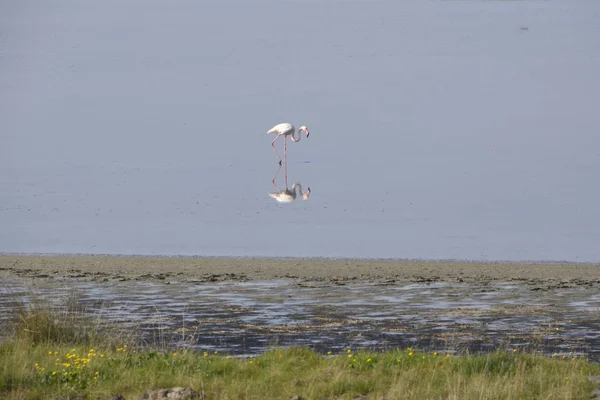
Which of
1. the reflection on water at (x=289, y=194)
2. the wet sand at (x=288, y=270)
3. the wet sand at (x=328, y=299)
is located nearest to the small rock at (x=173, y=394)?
the wet sand at (x=328, y=299)

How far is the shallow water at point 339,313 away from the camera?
15070mm

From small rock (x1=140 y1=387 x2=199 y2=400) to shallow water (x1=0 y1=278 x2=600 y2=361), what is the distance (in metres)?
2.77

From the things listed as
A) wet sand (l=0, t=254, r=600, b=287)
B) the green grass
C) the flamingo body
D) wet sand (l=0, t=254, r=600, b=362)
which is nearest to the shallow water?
wet sand (l=0, t=254, r=600, b=362)

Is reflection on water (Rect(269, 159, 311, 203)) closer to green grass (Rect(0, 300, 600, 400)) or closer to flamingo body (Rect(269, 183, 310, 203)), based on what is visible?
flamingo body (Rect(269, 183, 310, 203))

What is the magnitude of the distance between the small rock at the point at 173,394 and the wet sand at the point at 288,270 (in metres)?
13.4

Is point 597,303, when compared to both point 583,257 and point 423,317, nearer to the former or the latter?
point 423,317

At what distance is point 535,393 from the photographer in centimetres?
1105

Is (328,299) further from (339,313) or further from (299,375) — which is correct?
(299,375)

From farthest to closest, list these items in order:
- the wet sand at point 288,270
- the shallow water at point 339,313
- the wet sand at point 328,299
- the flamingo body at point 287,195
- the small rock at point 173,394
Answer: the flamingo body at point 287,195 → the wet sand at point 288,270 → the wet sand at point 328,299 → the shallow water at point 339,313 → the small rock at point 173,394

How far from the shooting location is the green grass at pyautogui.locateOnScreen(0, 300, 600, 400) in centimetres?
1102

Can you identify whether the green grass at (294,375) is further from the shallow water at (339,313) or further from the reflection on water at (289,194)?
the reflection on water at (289,194)

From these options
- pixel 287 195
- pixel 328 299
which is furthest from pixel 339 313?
pixel 287 195

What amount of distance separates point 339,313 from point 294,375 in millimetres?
6751

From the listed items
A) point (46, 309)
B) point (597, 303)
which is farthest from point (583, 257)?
point (46, 309)
